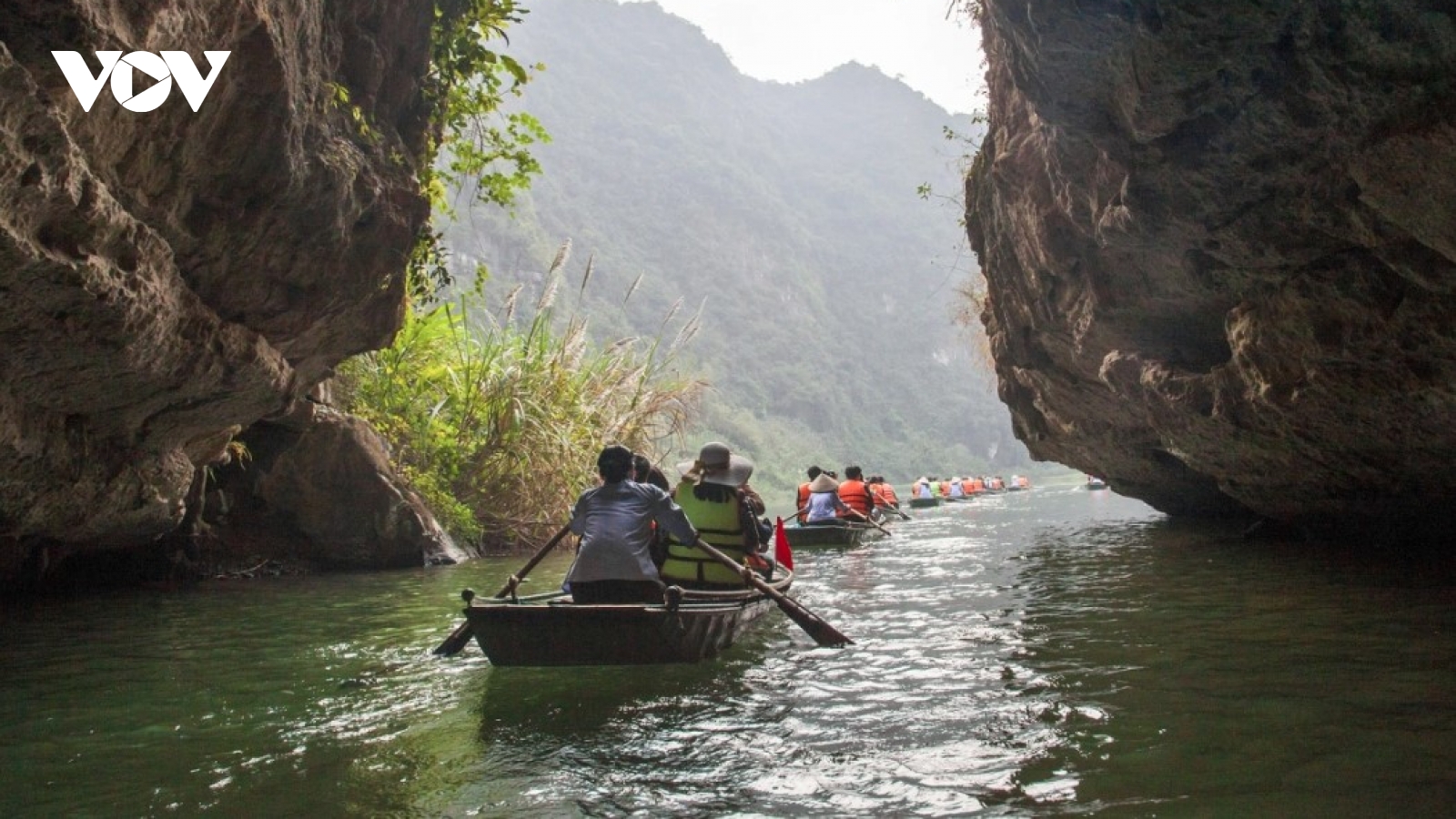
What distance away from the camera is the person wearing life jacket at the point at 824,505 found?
15141 mm

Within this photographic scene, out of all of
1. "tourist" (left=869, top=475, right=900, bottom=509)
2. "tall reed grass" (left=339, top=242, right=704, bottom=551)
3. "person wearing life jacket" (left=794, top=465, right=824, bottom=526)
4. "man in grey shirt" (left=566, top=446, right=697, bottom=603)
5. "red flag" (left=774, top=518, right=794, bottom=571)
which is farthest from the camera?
"tourist" (left=869, top=475, right=900, bottom=509)

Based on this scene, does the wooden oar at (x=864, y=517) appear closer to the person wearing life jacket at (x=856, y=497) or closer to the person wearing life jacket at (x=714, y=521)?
the person wearing life jacket at (x=856, y=497)

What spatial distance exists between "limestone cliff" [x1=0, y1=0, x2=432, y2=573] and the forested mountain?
44772 millimetres

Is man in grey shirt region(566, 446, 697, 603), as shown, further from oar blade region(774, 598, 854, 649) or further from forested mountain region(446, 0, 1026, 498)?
forested mountain region(446, 0, 1026, 498)

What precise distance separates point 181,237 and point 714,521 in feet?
13.2

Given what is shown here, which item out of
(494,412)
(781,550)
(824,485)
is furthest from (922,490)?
(781,550)

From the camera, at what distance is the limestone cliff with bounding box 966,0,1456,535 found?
5348 millimetres

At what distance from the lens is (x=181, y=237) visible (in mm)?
6691

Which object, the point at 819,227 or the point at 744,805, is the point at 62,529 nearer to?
the point at 744,805

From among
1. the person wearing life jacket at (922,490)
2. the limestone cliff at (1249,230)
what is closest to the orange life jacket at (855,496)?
the limestone cliff at (1249,230)

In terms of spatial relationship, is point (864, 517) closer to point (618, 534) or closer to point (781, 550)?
point (781, 550)

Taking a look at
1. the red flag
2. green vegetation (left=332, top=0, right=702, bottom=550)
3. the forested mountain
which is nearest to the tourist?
green vegetation (left=332, top=0, right=702, bottom=550)

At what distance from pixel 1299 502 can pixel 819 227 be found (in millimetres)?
100450

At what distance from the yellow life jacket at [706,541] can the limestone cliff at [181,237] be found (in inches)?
141
